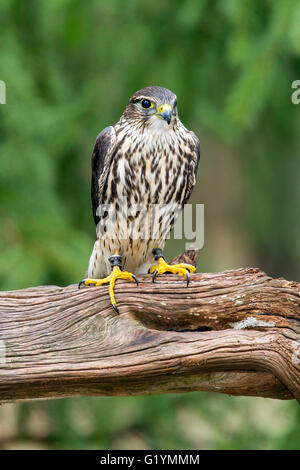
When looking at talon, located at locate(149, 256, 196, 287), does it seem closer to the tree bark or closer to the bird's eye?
the tree bark

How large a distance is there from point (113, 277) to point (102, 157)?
0.75 metres

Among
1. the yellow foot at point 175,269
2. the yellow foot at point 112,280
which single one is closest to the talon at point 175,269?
the yellow foot at point 175,269

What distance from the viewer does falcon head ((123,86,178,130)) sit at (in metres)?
3.64

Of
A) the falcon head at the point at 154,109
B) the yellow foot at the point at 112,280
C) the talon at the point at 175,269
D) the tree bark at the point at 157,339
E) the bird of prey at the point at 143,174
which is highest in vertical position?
the falcon head at the point at 154,109

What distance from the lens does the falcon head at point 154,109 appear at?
364 centimetres

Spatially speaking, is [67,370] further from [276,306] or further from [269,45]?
[269,45]

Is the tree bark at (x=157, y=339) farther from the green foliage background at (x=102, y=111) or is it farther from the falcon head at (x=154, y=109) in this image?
the green foliage background at (x=102, y=111)

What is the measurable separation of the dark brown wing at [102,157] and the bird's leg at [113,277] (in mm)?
A: 368

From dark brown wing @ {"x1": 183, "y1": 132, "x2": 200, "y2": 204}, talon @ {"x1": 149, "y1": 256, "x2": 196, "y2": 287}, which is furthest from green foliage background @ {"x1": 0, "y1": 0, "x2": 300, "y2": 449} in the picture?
talon @ {"x1": 149, "y1": 256, "x2": 196, "y2": 287}

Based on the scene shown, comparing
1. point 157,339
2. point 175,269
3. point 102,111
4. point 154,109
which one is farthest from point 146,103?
point 102,111

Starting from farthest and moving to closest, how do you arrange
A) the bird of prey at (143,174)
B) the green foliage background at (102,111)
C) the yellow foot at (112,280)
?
the green foliage background at (102,111) < the bird of prey at (143,174) < the yellow foot at (112,280)

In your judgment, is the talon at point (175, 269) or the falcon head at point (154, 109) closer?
the talon at point (175, 269)

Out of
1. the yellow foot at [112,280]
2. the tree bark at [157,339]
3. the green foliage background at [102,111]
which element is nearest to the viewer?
the tree bark at [157,339]
